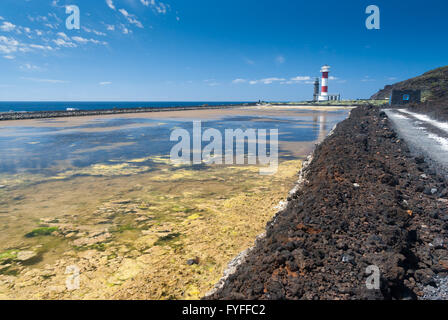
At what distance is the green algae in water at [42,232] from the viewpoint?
200 inches

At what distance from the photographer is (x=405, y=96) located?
48.5 meters

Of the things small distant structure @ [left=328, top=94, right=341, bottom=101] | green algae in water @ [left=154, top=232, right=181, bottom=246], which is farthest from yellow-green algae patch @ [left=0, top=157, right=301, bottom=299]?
small distant structure @ [left=328, top=94, right=341, bottom=101]

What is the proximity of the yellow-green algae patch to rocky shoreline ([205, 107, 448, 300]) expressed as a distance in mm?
810

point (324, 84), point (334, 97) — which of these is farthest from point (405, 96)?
point (334, 97)

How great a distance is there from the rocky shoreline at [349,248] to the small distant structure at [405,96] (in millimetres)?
52380

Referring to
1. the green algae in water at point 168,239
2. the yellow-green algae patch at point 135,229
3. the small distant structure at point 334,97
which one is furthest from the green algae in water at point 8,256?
the small distant structure at point 334,97

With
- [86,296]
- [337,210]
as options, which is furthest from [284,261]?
[86,296]

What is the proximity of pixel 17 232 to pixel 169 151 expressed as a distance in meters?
8.95

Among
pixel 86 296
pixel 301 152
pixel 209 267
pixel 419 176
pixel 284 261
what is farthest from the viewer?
pixel 301 152

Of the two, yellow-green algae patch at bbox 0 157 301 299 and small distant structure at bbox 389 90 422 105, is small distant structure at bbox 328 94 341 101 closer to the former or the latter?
small distant structure at bbox 389 90 422 105

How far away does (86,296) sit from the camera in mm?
3480

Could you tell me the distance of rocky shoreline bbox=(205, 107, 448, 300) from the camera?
2.84 meters
